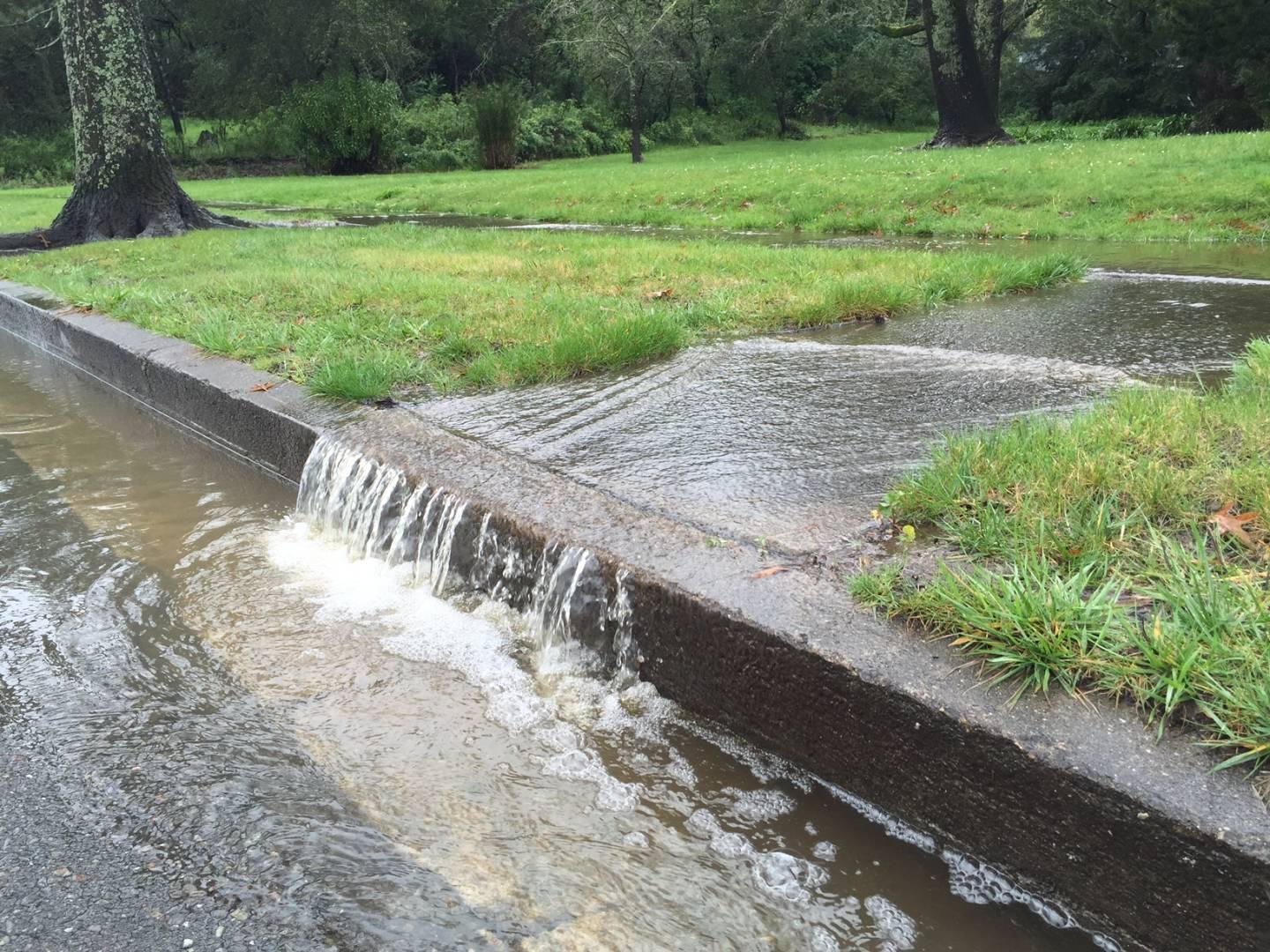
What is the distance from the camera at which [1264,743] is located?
167 centimetres

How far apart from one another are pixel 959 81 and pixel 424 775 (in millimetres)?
21890

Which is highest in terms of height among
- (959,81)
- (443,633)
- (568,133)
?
(568,133)

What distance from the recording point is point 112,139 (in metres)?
11.9

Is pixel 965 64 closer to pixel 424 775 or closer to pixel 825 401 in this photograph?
pixel 825 401

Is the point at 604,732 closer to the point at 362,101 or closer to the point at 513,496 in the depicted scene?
the point at 513,496

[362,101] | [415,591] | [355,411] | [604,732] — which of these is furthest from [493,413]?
[362,101]

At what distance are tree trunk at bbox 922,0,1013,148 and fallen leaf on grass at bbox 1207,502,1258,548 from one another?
20.4 meters

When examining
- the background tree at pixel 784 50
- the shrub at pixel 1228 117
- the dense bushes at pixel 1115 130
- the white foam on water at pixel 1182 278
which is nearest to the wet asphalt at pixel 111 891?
the white foam on water at pixel 1182 278

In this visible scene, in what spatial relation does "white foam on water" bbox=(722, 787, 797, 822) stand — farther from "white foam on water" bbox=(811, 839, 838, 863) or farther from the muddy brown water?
"white foam on water" bbox=(811, 839, 838, 863)

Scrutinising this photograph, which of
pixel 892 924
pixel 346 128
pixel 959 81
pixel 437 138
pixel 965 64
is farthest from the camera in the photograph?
pixel 437 138

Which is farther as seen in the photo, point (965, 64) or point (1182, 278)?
point (965, 64)

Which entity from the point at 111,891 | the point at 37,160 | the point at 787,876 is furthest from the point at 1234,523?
the point at 37,160

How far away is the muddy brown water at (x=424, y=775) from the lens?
1.97m

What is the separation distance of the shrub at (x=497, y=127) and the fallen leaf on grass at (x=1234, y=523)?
26.5 meters
